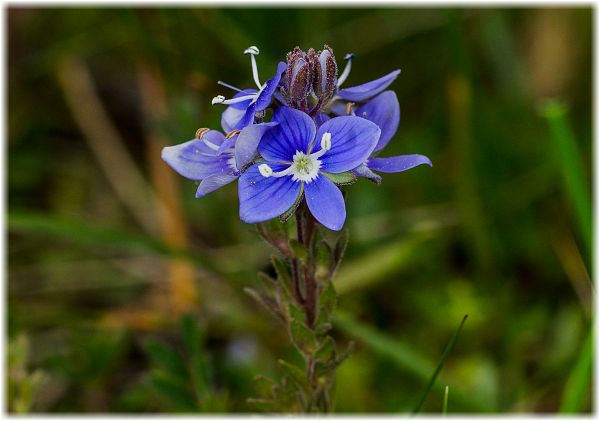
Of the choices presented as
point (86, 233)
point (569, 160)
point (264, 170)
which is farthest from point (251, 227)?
point (264, 170)

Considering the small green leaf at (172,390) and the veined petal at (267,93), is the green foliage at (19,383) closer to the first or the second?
the small green leaf at (172,390)

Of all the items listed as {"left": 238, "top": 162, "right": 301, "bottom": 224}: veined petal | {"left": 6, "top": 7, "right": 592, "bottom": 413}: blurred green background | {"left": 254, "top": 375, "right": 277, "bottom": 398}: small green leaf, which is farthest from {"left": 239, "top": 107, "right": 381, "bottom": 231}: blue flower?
{"left": 6, "top": 7, "right": 592, "bottom": 413}: blurred green background

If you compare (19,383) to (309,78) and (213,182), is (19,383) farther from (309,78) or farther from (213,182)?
(309,78)

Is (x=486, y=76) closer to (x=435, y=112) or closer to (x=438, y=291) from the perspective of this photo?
→ (x=435, y=112)

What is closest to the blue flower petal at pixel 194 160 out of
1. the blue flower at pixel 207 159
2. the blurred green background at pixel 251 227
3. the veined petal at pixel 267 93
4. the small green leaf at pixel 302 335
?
the blue flower at pixel 207 159

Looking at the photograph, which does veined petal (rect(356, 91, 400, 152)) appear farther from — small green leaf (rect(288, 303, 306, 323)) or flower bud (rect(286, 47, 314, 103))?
small green leaf (rect(288, 303, 306, 323))
